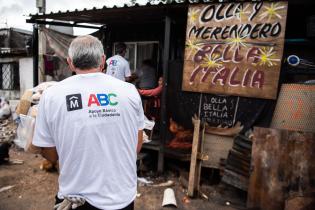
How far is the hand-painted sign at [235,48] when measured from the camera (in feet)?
15.4

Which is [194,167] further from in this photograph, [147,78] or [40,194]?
[147,78]

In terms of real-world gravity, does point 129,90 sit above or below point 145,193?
above

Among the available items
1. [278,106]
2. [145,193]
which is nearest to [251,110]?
[278,106]

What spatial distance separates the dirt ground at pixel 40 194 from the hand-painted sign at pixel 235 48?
6.50ft

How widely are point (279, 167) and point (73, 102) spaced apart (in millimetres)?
3678

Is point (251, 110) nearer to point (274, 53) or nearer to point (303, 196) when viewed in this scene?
point (274, 53)

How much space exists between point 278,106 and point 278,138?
67 centimetres

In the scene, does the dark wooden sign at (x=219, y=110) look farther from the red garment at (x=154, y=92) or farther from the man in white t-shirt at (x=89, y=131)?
the man in white t-shirt at (x=89, y=131)

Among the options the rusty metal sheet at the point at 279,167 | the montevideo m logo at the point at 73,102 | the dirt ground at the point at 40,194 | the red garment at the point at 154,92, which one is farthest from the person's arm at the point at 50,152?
the red garment at the point at 154,92

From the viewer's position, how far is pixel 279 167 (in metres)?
4.29

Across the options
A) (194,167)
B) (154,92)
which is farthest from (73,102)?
(154,92)

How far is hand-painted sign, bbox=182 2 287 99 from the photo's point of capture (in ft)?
15.4

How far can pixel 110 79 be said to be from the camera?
1816 mm

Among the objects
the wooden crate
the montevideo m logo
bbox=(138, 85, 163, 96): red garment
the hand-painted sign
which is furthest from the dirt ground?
the montevideo m logo
